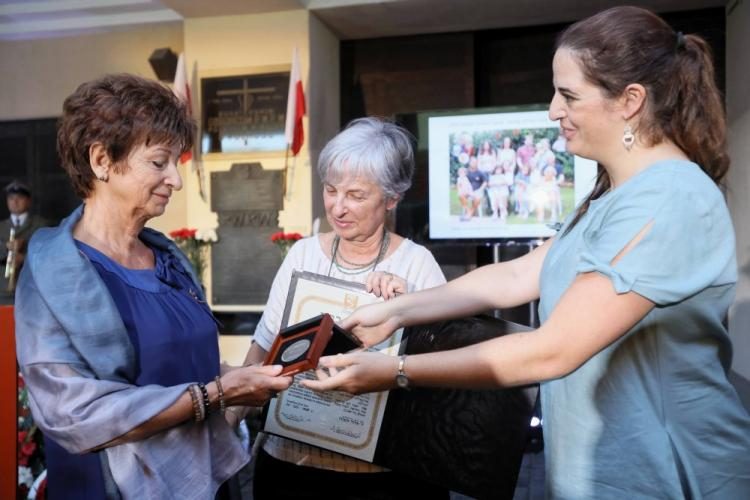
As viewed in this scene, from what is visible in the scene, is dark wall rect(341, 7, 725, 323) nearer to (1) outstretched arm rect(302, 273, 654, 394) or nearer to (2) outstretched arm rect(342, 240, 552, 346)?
(2) outstretched arm rect(342, 240, 552, 346)

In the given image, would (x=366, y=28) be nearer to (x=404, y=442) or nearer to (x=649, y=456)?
(x=404, y=442)

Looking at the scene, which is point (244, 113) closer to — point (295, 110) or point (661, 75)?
point (295, 110)

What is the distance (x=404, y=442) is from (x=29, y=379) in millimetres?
907

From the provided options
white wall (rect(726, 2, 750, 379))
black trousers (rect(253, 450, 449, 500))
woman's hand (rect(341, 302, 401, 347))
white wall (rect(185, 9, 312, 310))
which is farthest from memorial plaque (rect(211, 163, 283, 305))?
woman's hand (rect(341, 302, 401, 347))

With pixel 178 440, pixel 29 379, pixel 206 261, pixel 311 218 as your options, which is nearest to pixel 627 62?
pixel 178 440

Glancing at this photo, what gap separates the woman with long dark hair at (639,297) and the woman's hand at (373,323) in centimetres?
38

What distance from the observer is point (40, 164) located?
7844mm

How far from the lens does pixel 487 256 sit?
718 centimetres

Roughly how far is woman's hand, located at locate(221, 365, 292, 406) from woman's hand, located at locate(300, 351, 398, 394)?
7cm

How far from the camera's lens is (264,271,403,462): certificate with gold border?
6.02 ft

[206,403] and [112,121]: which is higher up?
[112,121]

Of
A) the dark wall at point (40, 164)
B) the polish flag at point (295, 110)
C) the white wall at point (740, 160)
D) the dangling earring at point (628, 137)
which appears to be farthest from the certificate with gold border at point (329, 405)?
the dark wall at point (40, 164)

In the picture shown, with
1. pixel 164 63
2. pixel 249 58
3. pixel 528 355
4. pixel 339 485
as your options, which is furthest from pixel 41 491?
pixel 164 63

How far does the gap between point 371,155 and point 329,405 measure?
Answer: 74 centimetres
